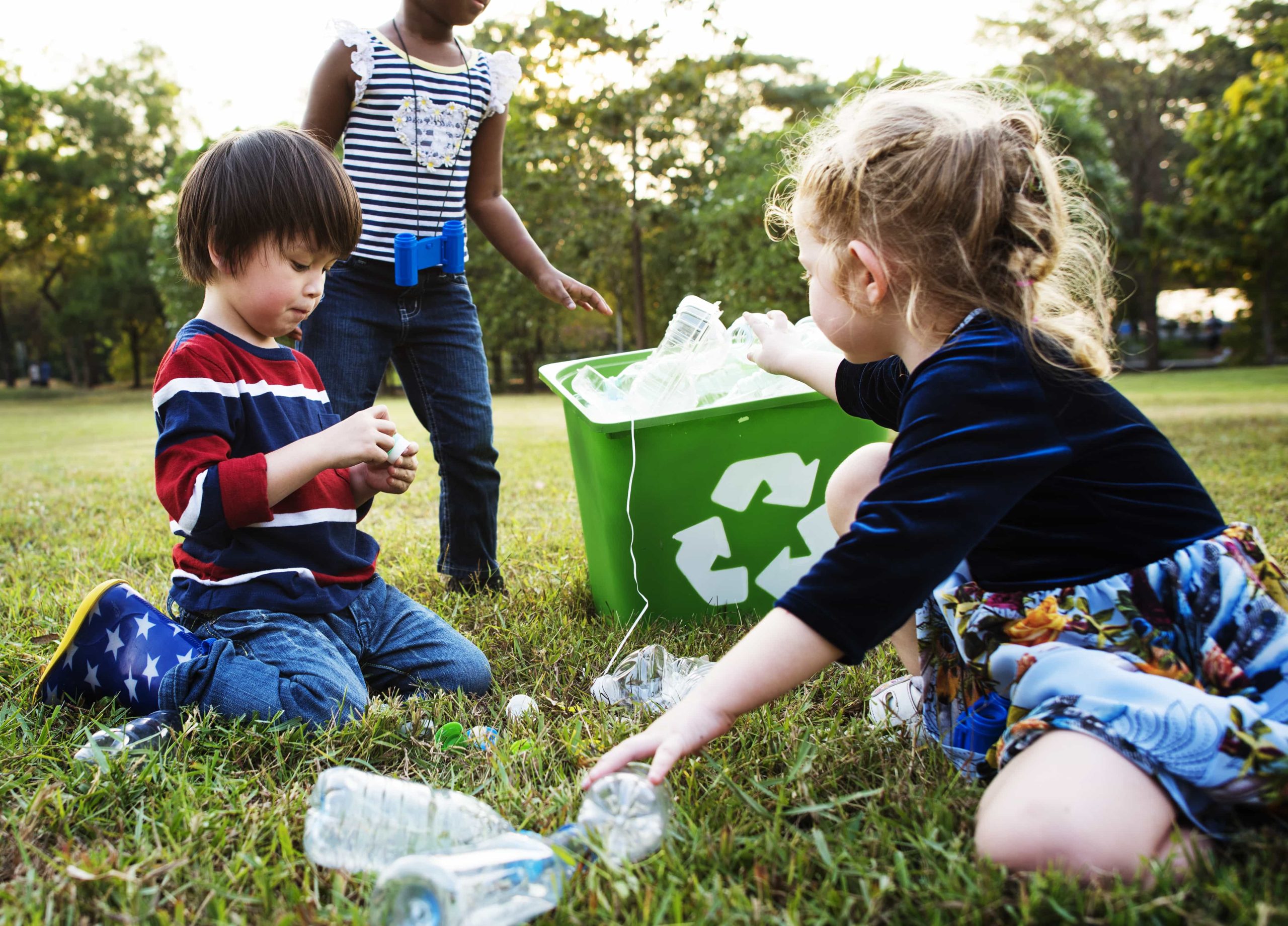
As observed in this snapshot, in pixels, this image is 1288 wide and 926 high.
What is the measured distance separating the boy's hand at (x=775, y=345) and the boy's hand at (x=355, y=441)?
79 centimetres

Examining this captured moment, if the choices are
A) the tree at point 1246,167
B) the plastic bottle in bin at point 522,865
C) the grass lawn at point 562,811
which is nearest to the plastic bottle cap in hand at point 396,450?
the grass lawn at point 562,811

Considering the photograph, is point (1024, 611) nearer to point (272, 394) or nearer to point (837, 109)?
point (837, 109)

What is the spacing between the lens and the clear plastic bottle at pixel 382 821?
1224 mm

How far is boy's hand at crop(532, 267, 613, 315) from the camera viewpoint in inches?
102

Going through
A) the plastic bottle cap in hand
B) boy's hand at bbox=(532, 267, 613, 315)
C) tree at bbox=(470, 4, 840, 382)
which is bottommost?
the plastic bottle cap in hand

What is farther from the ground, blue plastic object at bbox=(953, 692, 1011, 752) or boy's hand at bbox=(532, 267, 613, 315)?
boy's hand at bbox=(532, 267, 613, 315)

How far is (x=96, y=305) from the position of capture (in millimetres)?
29219

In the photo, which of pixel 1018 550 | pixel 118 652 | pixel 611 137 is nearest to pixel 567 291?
pixel 118 652

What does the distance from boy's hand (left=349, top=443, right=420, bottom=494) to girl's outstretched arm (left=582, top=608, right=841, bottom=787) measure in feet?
2.81

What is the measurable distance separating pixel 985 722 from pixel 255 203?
163 centimetres

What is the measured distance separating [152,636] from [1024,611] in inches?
60.2

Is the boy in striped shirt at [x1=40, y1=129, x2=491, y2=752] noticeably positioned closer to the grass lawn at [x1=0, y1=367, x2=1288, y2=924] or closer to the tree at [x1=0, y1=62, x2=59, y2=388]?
the grass lawn at [x1=0, y1=367, x2=1288, y2=924]

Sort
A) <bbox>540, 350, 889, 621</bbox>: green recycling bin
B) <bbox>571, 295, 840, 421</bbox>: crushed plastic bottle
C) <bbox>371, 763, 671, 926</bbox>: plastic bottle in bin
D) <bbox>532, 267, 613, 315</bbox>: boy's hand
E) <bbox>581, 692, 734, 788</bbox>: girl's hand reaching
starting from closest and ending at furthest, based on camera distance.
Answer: <bbox>371, 763, 671, 926</bbox>: plastic bottle in bin, <bbox>581, 692, 734, 788</bbox>: girl's hand reaching, <bbox>540, 350, 889, 621</bbox>: green recycling bin, <bbox>571, 295, 840, 421</bbox>: crushed plastic bottle, <bbox>532, 267, 613, 315</bbox>: boy's hand

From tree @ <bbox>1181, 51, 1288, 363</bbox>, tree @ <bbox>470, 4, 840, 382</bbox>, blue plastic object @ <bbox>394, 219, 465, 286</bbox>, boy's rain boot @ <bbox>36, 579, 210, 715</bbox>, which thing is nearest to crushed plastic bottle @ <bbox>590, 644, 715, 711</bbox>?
boy's rain boot @ <bbox>36, 579, 210, 715</bbox>
